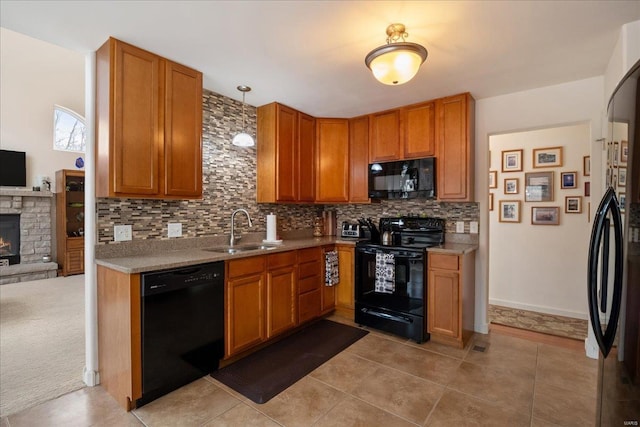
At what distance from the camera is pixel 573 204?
3580 mm

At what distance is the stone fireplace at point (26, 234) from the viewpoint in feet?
17.8

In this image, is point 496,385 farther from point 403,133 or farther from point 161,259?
point 161,259

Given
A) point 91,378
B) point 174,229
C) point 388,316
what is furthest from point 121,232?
point 388,316

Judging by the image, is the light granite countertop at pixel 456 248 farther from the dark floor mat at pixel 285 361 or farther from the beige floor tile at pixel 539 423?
the beige floor tile at pixel 539 423

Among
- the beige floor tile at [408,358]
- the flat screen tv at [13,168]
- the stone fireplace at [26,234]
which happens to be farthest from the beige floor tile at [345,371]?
the flat screen tv at [13,168]

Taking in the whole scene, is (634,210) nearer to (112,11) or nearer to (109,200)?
(112,11)

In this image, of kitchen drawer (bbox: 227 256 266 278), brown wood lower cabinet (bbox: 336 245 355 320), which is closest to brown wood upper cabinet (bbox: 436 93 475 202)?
brown wood lower cabinet (bbox: 336 245 355 320)

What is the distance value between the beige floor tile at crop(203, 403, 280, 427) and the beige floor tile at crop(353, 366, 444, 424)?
2.09 ft

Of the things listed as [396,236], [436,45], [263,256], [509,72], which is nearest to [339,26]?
[436,45]

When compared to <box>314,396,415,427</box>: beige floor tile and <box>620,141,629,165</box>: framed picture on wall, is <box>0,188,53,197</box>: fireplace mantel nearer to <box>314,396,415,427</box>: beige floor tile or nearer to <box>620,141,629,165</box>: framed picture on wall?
<box>314,396,415,427</box>: beige floor tile

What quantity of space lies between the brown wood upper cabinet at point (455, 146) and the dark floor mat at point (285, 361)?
174 cm

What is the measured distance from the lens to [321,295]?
11.2ft

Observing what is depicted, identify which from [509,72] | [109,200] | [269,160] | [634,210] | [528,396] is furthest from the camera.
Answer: [269,160]

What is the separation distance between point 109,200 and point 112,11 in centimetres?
126
